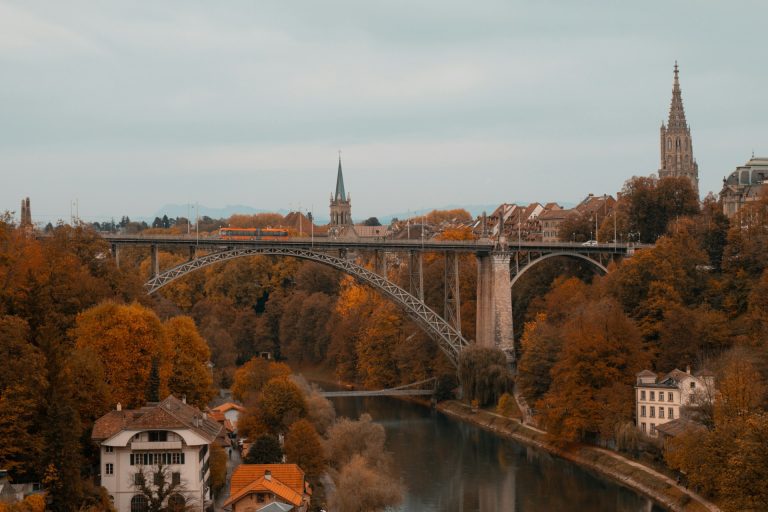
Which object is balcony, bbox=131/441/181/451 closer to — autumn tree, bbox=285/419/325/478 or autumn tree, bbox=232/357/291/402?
autumn tree, bbox=285/419/325/478

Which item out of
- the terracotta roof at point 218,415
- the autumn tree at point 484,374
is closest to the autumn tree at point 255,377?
the terracotta roof at point 218,415

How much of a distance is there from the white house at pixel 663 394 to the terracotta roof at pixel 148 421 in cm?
1939

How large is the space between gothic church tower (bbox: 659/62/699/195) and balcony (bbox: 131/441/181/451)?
82.5 m

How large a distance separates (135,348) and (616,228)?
38.0m

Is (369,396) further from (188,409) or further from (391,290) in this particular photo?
(188,409)

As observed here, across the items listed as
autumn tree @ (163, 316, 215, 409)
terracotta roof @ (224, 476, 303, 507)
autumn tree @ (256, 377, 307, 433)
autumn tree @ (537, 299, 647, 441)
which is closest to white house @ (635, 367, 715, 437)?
autumn tree @ (537, 299, 647, 441)

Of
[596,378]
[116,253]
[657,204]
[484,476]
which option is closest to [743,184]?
Answer: [657,204]

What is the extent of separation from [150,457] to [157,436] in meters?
0.70

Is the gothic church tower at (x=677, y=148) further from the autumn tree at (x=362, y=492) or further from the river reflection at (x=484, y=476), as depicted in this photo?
the autumn tree at (x=362, y=492)

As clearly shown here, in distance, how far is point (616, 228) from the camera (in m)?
72.0

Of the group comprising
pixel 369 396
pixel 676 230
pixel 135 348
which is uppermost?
pixel 676 230

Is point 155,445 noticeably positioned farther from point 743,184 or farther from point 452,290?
point 743,184

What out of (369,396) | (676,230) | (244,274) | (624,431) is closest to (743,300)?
(676,230)

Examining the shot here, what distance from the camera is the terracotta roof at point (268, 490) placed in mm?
35781
